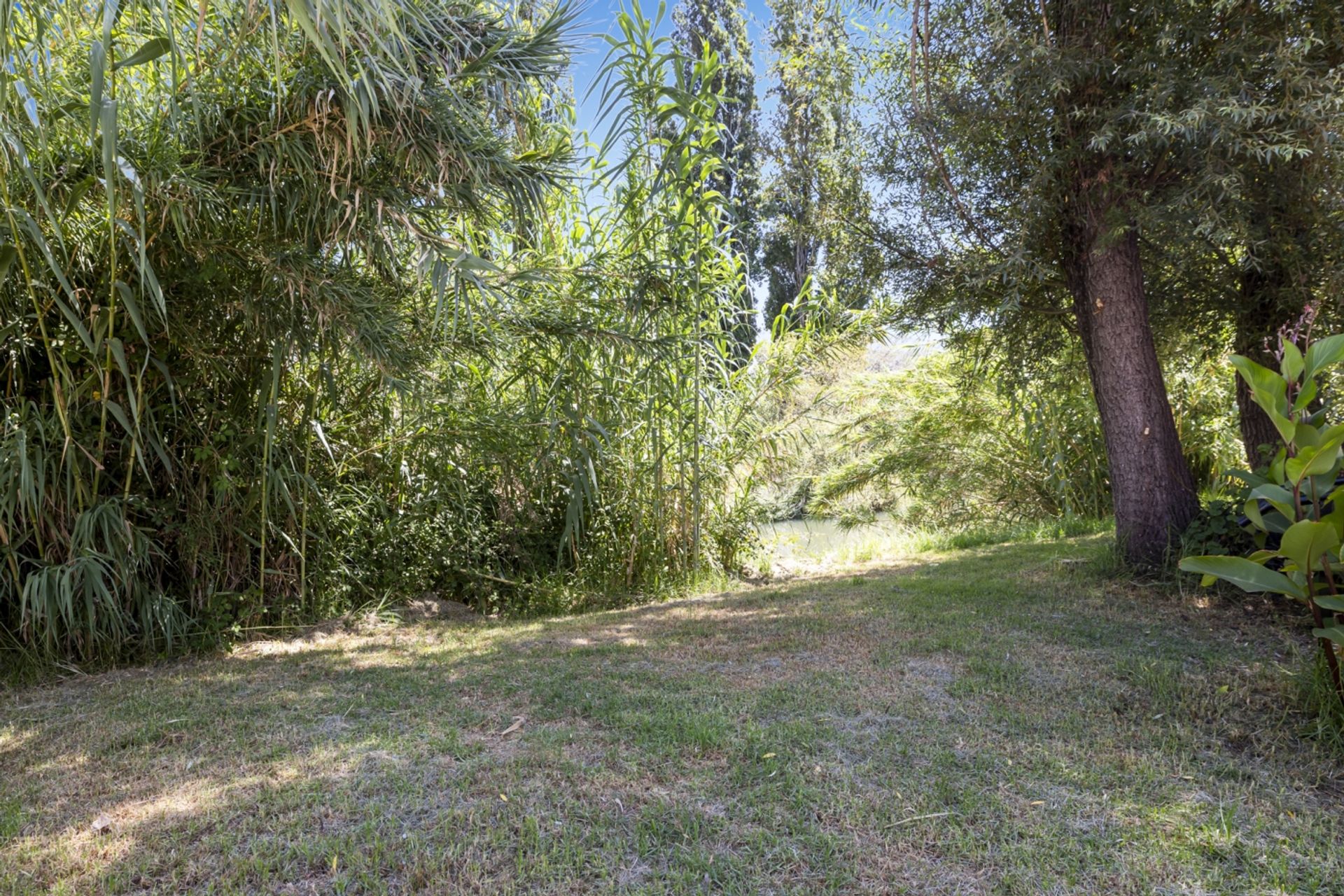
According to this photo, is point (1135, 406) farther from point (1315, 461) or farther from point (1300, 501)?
point (1315, 461)

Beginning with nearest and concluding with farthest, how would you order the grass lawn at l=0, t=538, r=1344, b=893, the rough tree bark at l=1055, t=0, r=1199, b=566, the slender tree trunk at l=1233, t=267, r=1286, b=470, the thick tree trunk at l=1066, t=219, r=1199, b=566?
the grass lawn at l=0, t=538, r=1344, b=893 → the rough tree bark at l=1055, t=0, r=1199, b=566 → the thick tree trunk at l=1066, t=219, r=1199, b=566 → the slender tree trunk at l=1233, t=267, r=1286, b=470

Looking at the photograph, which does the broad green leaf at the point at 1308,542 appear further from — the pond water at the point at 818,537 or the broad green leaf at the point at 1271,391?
the pond water at the point at 818,537

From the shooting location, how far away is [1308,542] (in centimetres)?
189

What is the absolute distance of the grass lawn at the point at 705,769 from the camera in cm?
153

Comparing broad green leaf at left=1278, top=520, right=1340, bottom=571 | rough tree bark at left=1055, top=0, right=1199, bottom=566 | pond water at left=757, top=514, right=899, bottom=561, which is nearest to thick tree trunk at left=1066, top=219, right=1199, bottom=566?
rough tree bark at left=1055, top=0, right=1199, bottom=566

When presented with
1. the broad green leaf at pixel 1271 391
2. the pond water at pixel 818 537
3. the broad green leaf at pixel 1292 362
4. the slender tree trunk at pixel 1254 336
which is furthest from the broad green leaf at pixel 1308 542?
the pond water at pixel 818 537

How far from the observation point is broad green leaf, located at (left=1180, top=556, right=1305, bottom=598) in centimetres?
198

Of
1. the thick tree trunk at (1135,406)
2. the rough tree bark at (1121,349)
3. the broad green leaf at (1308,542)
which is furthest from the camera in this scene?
Answer: the thick tree trunk at (1135,406)

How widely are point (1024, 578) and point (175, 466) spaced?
13.4 ft

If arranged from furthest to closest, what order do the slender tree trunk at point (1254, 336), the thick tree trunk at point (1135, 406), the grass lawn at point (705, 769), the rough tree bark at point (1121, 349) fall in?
1. the slender tree trunk at point (1254, 336)
2. the thick tree trunk at point (1135, 406)
3. the rough tree bark at point (1121, 349)
4. the grass lawn at point (705, 769)

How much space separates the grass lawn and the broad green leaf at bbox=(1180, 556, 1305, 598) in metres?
0.42

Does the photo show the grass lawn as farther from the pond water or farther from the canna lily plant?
the pond water

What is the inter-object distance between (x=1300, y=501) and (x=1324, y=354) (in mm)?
391

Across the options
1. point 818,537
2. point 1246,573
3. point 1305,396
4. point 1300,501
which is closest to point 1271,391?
point 1305,396
